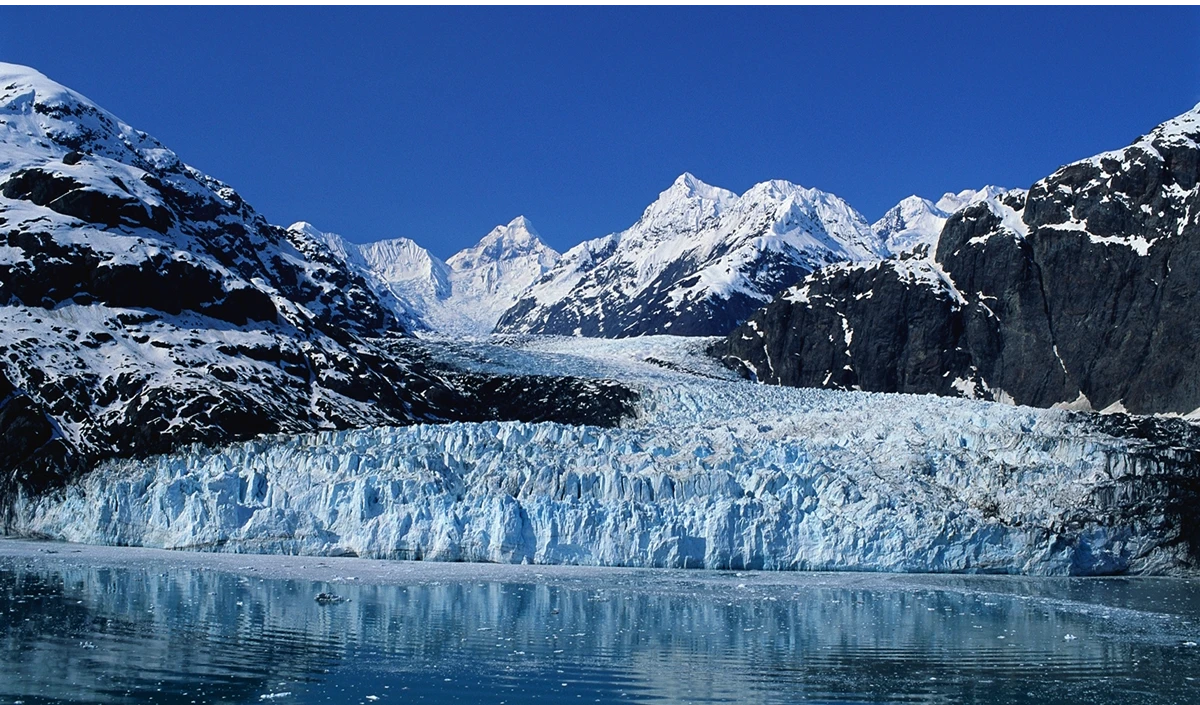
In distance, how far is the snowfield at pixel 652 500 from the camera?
43.5 m

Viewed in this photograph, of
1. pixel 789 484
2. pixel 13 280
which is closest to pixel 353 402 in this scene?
pixel 13 280

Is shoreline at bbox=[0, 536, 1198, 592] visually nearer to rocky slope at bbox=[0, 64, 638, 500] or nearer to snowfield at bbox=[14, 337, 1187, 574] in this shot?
snowfield at bbox=[14, 337, 1187, 574]

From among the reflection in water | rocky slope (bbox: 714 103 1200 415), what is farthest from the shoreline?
rocky slope (bbox: 714 103 1200 415)

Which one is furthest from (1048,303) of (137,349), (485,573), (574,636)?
(574,636)

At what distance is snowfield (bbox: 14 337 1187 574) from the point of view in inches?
1711

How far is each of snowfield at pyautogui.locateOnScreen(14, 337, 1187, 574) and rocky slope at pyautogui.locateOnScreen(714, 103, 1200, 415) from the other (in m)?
42.5

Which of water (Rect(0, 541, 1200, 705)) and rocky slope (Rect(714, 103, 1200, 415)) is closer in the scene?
water (Rect(0, 541, 1200, 705))

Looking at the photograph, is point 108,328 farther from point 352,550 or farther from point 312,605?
point 312,605

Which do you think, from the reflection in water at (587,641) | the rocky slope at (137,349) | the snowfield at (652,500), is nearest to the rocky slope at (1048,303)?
the rocky slope at (137,349)

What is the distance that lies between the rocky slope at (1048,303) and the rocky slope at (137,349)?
35377mm

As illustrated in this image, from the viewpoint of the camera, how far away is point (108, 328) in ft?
228

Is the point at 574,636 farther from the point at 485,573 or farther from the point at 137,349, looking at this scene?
the point at 137,349

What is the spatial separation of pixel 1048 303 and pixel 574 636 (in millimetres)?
78697

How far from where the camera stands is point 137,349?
224 ft
